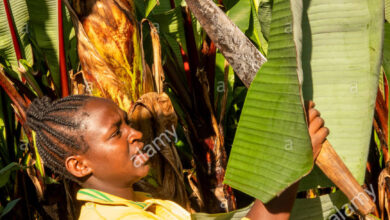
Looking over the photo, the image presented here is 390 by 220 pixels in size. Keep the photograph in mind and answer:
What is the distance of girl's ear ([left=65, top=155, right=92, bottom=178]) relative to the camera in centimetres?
98

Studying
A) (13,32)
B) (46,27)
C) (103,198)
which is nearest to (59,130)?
(103,198)

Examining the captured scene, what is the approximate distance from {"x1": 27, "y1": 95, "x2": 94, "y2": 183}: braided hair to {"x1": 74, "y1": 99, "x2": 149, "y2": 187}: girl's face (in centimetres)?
2

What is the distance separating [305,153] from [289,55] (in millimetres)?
126

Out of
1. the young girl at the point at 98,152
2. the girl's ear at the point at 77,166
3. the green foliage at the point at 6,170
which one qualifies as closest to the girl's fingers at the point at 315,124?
the young girl at the point at 98,152

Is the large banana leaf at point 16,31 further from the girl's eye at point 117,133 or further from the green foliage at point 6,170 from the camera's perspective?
the girl's eye at point 117,133

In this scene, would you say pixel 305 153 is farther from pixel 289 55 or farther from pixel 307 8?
pixel 307 8

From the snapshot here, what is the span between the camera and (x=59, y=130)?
980 millimetres

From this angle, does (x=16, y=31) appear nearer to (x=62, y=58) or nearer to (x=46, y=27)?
(x=46, y=27)

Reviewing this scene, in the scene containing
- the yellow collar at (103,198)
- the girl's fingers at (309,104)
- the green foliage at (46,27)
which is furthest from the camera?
the green foliage at (46,27)

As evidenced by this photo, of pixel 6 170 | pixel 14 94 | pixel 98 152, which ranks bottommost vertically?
pixel 6 170

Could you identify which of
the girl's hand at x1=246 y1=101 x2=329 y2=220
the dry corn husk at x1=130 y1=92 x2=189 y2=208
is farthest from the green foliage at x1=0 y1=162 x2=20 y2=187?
the girl's hand at x1=246 y1=101 x2=329 y2=220

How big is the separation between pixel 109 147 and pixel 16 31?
1.39 m

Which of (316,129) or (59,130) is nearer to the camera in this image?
(316,129)

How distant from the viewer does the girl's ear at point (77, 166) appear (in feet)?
3.21
